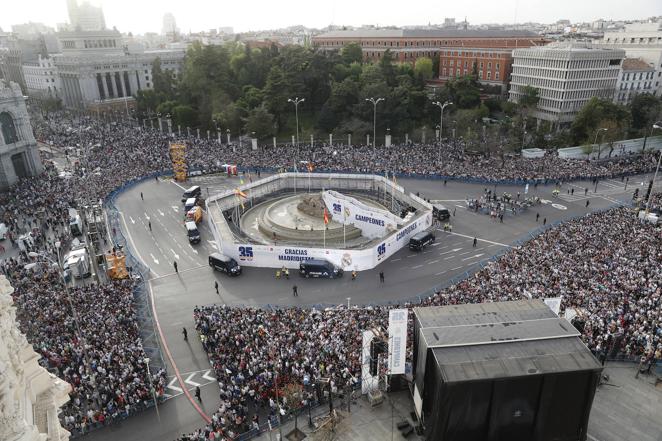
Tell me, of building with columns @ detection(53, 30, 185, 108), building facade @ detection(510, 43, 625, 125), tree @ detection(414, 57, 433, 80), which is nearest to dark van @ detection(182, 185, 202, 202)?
tree @ detection(414, 57, 433, 80)

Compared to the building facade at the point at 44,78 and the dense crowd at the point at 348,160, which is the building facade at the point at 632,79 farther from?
the building facade at the point at 44,78

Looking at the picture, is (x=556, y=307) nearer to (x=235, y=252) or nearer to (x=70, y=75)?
(x=235, y=252)

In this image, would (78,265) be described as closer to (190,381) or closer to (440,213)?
(190,381)

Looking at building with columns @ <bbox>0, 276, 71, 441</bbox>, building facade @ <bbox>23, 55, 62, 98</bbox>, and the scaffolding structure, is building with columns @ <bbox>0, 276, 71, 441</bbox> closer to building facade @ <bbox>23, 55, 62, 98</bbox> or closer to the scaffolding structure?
the scaffolding structure

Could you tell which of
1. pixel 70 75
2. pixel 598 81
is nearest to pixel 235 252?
pixel 598 81

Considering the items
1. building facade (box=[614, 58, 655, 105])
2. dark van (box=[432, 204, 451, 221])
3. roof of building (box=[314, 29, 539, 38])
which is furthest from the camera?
roof of building (box=[314, 29, 539, 38])

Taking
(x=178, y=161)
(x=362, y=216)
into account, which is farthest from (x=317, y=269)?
(x=178, y=161)
